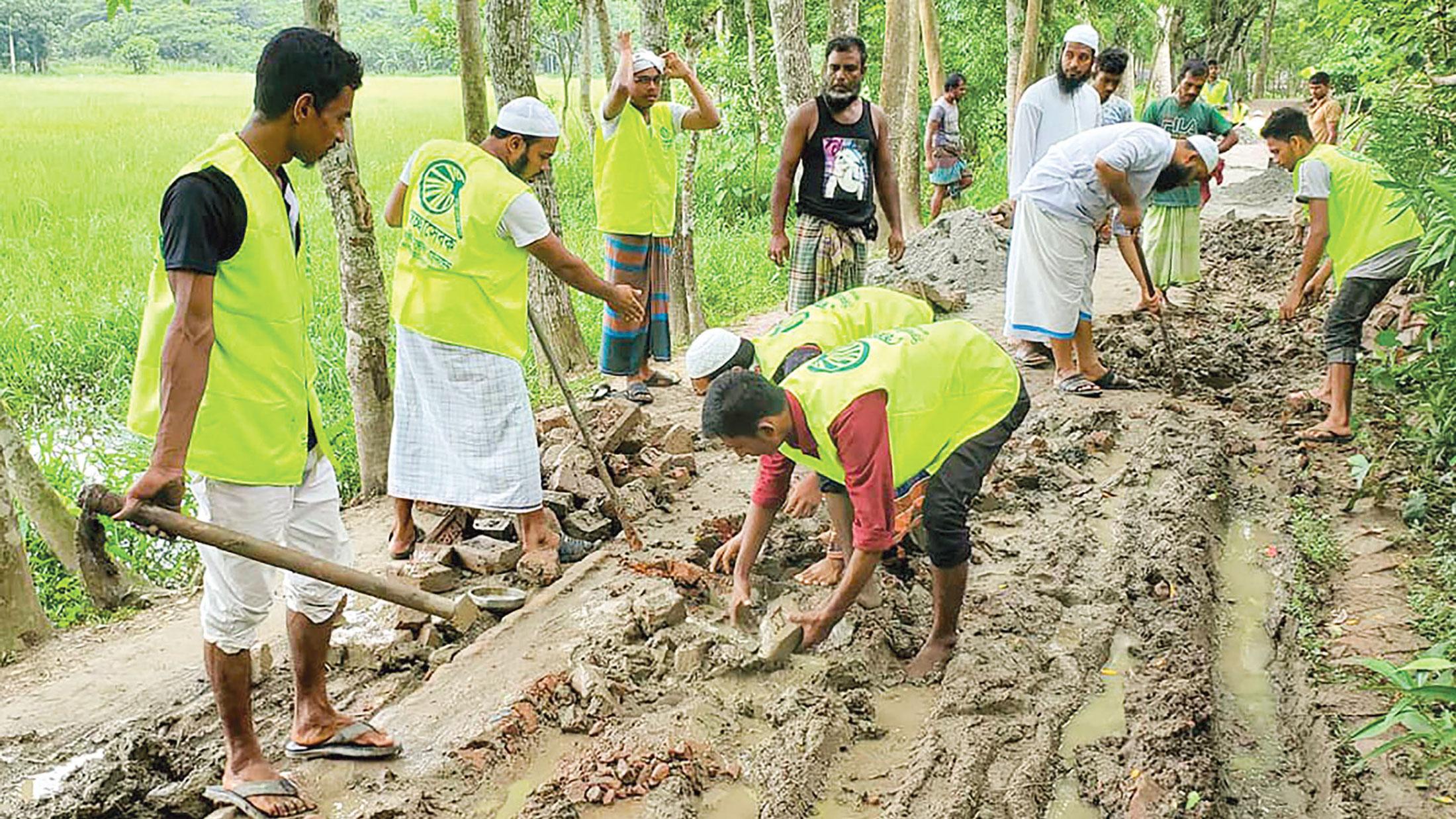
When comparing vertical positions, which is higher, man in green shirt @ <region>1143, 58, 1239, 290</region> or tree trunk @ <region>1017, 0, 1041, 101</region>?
tree trunk @ <region>1017, 0, 1041, 101</region>

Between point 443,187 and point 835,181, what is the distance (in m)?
2.20

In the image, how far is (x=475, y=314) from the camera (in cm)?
420

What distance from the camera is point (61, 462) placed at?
19.2 feet

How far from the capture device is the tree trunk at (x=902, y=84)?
9.93 meters

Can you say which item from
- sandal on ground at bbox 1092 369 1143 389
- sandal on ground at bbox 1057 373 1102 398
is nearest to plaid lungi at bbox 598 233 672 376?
sandal on ground at bbox 1057 373 1102 398

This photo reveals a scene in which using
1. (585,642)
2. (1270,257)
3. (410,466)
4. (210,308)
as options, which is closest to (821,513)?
(585,642)

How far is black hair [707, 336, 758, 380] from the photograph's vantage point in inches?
154

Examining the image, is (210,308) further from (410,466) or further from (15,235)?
(15,235)

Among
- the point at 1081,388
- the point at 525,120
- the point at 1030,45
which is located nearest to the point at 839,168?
the point at 525,120

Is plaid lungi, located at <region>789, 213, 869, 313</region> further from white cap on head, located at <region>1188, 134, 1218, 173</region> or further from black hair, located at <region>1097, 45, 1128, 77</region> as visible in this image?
black hair, located at <region>1097, 45, 1128, 77</region>

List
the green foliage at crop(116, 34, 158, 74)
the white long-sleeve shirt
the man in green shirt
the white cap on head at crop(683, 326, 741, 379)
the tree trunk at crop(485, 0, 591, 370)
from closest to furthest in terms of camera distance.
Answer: the white cap on head at crop(683, 326, 741, 379)
the tree trunk at crop(485, 0, 591, 370)
the white long-sleeve shirt
the man in green shirt
the green foliage at crop(116, 34, 158, 74)

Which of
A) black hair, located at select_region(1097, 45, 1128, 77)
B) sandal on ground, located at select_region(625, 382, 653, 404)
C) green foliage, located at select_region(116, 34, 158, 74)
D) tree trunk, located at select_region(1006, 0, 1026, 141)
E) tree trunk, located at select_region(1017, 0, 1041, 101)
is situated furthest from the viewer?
green foliage, located at select_region(116, 34, 158, 74)

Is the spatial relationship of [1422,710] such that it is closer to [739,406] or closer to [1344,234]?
[739,406]

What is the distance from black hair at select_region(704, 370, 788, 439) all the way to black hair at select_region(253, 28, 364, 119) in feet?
4.08
